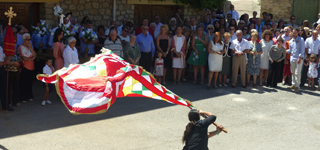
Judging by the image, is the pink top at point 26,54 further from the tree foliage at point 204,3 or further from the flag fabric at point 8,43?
the tree foliage at point 204,3

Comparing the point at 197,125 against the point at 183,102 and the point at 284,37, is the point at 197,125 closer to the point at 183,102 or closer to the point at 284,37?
the point at 183,102

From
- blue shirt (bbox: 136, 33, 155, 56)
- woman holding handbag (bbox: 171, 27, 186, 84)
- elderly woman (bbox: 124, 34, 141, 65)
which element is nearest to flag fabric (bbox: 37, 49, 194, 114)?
elderly woman (bbox: 124, 34, 141, 65)

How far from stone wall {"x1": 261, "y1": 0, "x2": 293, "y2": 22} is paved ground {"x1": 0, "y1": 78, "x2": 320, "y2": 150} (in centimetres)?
1132

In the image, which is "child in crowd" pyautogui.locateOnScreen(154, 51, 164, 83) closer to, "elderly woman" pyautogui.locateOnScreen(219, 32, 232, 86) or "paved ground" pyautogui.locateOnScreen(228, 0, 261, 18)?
"elderly woman" pyautogui.locateOnScreen(219, 32, 232, 86)

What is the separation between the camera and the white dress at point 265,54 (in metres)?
13.7

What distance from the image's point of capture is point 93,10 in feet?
49.7

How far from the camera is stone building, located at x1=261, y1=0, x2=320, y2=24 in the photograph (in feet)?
75.5

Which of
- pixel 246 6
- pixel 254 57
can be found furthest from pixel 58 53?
pixel 246 6

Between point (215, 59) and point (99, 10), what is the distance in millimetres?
4619

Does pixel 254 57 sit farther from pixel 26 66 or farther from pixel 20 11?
pixel 20 11

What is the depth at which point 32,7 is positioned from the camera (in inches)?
547

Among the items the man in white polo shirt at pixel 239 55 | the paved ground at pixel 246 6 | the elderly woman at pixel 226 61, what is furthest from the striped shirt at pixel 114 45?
the paved ground at pixel 246 6

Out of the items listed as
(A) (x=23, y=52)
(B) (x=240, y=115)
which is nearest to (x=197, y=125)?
(B) (x=240, y=115)

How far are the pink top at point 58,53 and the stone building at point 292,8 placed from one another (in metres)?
14.7
